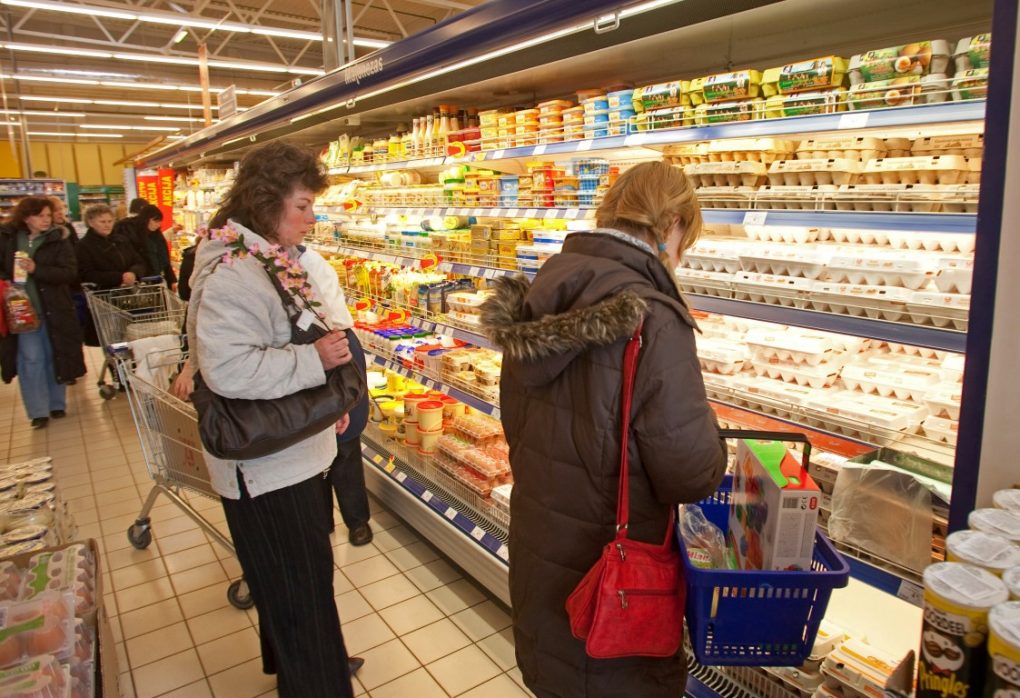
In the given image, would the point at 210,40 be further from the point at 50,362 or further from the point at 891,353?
the point at 891,353

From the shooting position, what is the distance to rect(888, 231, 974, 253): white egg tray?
1.84 metres

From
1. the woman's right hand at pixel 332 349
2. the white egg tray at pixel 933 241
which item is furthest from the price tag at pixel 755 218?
the woman's right hand at pixel 332 349

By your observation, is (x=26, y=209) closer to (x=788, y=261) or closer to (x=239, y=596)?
(x=239, y=596)

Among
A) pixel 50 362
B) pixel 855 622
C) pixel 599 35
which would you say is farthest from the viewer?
pixel 50 362

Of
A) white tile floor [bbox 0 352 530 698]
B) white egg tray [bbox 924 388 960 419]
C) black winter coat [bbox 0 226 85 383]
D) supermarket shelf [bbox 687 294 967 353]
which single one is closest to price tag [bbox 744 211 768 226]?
supermarket shelf [bbox 687 294 967 353]

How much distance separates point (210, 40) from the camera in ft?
43.9

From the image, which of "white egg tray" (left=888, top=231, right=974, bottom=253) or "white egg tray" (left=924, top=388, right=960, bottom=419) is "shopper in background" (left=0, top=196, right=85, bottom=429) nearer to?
"white egg tray" (left=888, top=231, right=974, bottom=253)

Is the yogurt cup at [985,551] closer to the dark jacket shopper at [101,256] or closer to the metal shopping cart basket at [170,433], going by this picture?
the metal shopping cart basket at [170,433]

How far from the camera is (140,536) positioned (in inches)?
145

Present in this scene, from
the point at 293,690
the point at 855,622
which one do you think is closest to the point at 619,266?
the point at 855,622

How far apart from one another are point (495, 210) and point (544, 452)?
1952mm

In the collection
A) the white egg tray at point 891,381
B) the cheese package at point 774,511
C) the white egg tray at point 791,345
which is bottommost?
the cheese package at point 774,511

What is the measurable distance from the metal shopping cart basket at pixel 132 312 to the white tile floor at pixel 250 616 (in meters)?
1.71

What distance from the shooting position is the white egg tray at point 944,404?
182cm
